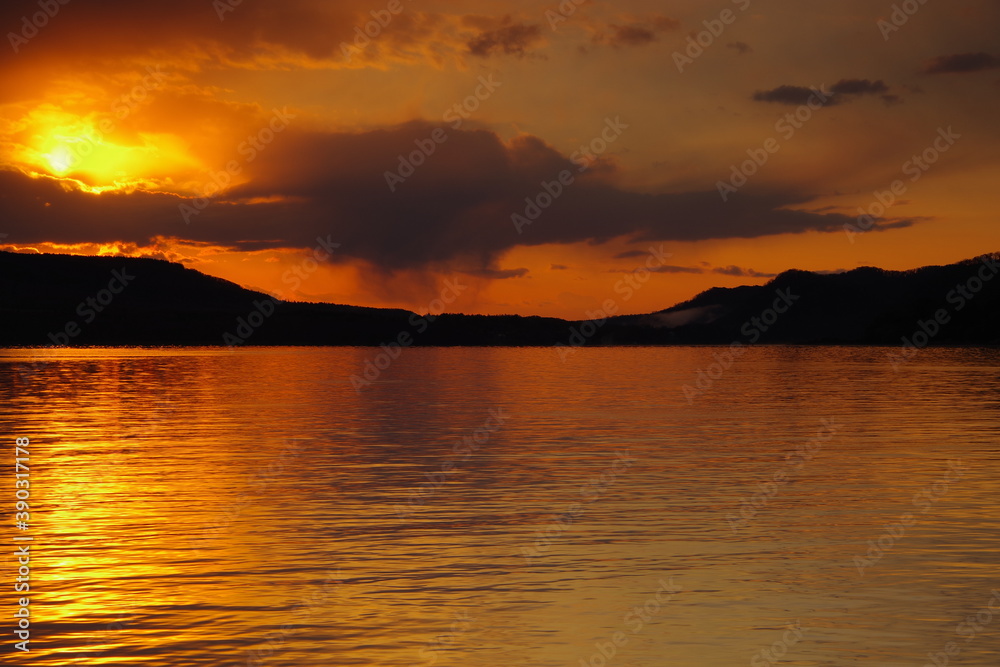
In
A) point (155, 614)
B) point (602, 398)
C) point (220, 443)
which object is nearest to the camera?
point (155, 614)

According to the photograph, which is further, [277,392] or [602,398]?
[277,392]

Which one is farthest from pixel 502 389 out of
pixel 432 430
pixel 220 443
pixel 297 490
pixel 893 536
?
pixel 893 536

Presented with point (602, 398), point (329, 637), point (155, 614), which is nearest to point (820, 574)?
point (329, 637)

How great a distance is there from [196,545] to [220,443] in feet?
54.1

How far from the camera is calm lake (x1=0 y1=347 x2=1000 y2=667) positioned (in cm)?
1229

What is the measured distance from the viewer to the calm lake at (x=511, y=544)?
1229 centimetres

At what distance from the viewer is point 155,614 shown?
43.5ft

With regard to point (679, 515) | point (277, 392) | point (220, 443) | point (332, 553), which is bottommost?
point (679, 515)

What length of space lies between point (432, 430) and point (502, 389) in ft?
91.5

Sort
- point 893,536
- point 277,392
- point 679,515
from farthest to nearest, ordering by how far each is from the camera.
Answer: point 277,392, point 679,515, point 893,536

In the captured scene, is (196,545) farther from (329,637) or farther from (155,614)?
(329,637)

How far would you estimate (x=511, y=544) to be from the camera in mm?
17609

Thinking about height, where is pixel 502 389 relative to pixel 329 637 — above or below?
above

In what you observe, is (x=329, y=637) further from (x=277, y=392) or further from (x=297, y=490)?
(x=277, y=392)
